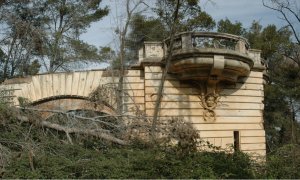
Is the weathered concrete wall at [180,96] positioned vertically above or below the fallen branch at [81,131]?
above

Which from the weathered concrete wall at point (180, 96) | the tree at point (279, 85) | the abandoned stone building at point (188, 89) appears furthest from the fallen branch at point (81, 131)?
the tree at point (279, 85)

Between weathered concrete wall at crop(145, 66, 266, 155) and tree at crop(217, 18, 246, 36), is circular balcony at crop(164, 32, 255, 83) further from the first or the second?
tree at crop(217, 18, 246, 36)

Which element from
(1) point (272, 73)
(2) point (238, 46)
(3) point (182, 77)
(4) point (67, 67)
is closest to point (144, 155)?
(3) point (182, 77)

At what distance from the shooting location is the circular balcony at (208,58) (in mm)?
15016

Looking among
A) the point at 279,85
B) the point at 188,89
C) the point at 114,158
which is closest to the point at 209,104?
the point at 188,89

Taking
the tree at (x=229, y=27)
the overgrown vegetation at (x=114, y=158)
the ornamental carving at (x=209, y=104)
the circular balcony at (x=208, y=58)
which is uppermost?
the tree at (x=229, y=27)

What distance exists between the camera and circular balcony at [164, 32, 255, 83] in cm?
1502

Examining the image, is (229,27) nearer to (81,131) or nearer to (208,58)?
(208,58)

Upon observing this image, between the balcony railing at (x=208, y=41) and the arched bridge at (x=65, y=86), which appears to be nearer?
the balcony railing at (x=208, y=41)

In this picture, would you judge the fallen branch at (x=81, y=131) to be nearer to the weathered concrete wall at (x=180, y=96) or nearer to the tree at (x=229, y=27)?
the weathered concrete wall at (x=180, y=96)

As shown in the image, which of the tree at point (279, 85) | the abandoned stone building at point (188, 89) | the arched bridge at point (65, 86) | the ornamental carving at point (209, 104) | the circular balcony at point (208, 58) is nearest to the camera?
the circular balcony at point (208, 58)

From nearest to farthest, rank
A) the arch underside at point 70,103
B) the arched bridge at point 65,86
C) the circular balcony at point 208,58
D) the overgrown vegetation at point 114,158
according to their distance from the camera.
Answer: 1. the overgrown vegetation at point 114,158
2. the circular balcony at point 208,58
3. the arch underside at point 70,103
4. the arched bridge at point 65,86

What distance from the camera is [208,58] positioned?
15039mm

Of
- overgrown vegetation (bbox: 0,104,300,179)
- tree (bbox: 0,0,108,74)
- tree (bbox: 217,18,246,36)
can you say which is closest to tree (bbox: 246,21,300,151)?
A: tree (bbox: 217,18,246,36)
